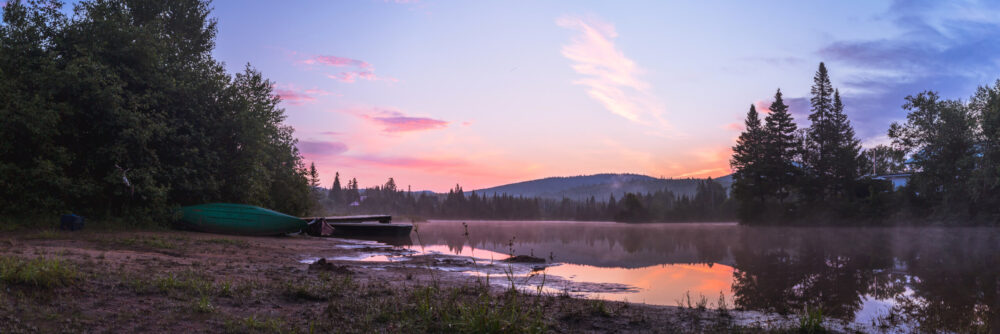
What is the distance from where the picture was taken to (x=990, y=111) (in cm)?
3581

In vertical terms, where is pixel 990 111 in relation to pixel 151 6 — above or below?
below

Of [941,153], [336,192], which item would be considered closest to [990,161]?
[941,153]

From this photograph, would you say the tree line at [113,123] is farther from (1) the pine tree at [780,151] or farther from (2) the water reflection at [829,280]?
(1) the pine tree at [780,151]

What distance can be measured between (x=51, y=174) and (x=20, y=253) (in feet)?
38.6

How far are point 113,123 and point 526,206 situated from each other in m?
133

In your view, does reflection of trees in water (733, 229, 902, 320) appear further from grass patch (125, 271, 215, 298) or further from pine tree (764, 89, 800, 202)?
pine tree (764, 89, 800, 202)

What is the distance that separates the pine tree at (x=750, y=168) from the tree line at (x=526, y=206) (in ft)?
123

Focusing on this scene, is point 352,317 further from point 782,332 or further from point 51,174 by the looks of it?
point 51,174

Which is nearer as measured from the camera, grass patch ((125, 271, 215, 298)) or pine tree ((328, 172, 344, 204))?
grass patch ((125, 271, 215, 298))

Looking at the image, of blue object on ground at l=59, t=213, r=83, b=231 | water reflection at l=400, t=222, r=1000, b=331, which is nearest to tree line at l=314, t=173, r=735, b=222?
water reflection at l=400, t=222, r=1000, b=331

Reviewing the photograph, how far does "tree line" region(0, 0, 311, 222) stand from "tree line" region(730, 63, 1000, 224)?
46987mm

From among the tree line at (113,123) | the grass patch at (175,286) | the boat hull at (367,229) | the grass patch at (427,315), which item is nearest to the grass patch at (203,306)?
the grass patch at (175,286)

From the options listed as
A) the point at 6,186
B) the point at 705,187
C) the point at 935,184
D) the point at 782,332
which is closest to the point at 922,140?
the point at 935,184

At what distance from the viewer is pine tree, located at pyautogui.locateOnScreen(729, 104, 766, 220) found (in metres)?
49.8
